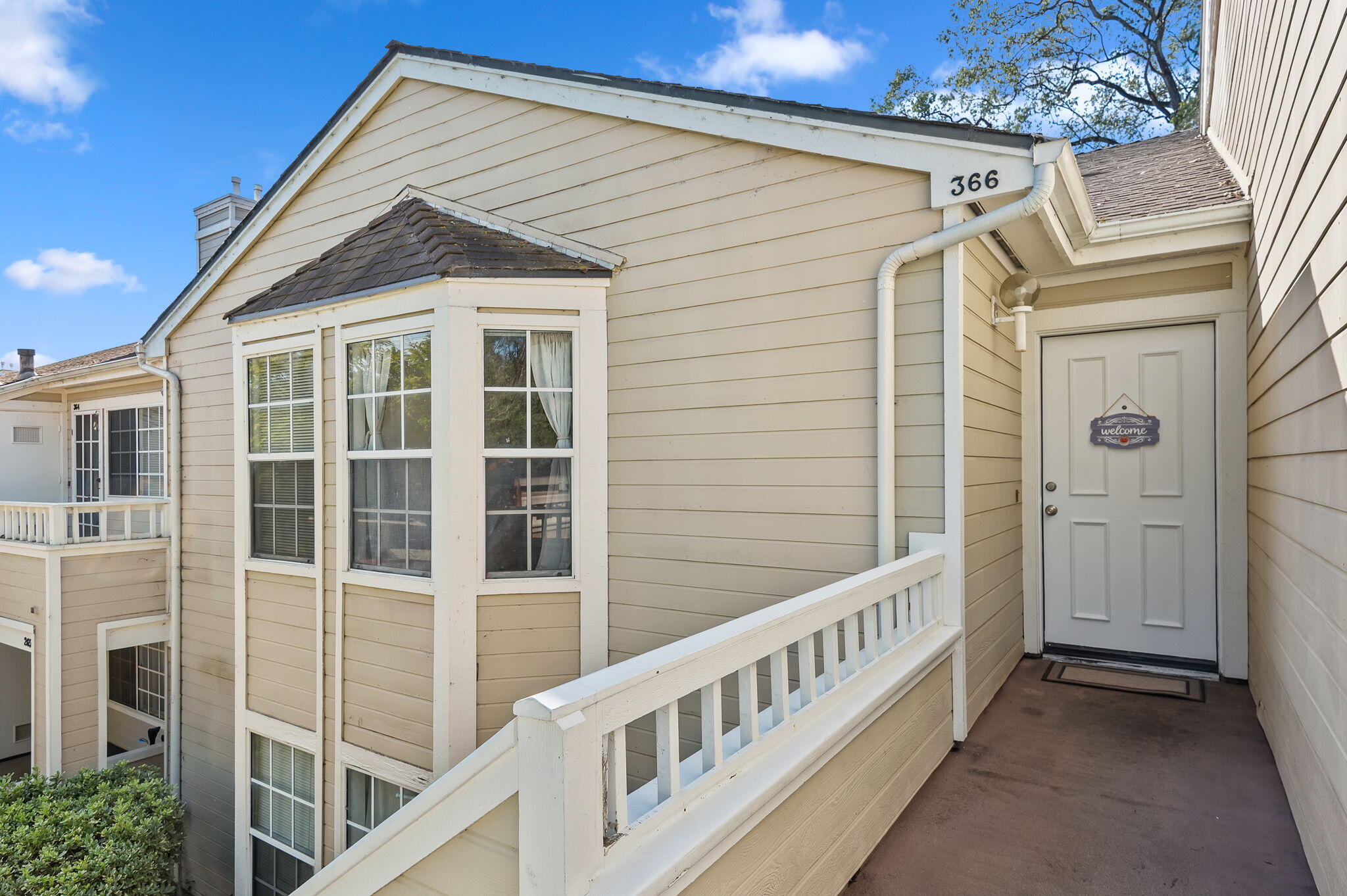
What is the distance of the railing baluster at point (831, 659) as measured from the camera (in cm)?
216

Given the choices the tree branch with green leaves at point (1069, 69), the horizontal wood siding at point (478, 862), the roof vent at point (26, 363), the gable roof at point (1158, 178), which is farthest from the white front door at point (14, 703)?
the tree branch with green leaves at point (1069, 69)

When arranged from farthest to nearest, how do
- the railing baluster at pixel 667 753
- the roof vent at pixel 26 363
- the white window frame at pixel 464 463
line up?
1. the roof vent at pixel 26 363
2. the white window frame at pixel 464 463
3. the railing baluster at pixel 667 753

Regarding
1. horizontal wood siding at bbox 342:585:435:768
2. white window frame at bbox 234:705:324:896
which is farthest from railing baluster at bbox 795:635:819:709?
white window frame at bbox 234:705:324:896

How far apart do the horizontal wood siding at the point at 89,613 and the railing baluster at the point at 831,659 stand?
669 cm

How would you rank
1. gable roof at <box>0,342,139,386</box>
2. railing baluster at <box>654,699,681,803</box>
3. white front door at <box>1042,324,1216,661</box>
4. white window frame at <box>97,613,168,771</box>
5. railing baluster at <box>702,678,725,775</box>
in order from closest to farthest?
1. railing baluster at <box>654,699,681,803</box>
2. railing baluster at <box>702,678,725,775</box>
3. white front door at <box>1042,324,1216,661</box>
4. white window frame at <box>97,613,168,771</box>
5. gable roof at <box>0,342,139,386</box>

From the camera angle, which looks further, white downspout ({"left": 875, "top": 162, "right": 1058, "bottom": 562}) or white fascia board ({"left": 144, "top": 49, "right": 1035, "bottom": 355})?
white downspout ({"left": 875, "top": 162, "right": 1058, "bottom": 562})

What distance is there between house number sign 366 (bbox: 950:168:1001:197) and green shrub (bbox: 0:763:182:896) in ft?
20.4

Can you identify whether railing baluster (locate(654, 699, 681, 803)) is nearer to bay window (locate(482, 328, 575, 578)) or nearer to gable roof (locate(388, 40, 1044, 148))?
bay window (locate(482, 328, 575, 578))

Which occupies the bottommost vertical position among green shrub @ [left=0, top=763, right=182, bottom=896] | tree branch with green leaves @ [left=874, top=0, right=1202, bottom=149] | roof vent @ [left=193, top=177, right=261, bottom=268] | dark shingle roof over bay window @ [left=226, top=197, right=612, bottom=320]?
green shrub @ [left=0, top=763, right=182, bottom=896]

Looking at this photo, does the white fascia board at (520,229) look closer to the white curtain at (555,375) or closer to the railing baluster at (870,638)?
the white curtain at (555,375)

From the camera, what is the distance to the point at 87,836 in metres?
4.55

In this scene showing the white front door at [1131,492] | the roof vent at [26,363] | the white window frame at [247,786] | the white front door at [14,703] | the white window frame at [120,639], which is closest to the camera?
the white front door at [1131,492]

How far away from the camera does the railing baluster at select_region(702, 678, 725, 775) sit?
160 cm

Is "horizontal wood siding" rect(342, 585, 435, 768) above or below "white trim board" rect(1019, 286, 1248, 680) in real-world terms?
below
